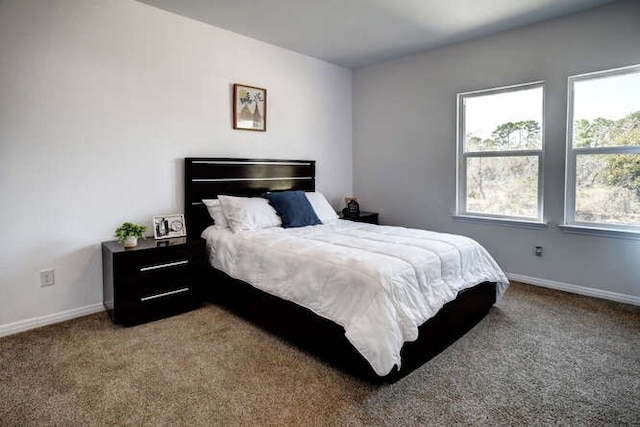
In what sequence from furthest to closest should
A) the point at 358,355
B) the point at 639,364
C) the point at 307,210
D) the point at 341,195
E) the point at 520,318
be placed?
the point at 341,195, the point at 307,210, the point at 520,318, the point at 639,364, the point at 358,355

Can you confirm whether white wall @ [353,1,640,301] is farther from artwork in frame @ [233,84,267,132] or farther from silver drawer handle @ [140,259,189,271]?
silver drawer handle @ [140,259,189,271]

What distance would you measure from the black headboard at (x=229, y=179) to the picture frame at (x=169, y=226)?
0.18 metres

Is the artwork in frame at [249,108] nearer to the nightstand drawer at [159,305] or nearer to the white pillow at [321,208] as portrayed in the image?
the white pillow at [321,208]

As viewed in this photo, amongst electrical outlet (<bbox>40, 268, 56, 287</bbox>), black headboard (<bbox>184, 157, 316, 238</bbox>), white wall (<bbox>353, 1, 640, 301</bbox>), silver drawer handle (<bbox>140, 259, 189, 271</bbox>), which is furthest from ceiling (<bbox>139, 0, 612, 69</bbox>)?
electrical outlet (<bbox>40, 268, 56, 287</bbox>)

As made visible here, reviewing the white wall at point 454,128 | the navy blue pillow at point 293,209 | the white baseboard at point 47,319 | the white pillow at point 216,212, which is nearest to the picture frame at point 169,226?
the white pillow at point 216,212

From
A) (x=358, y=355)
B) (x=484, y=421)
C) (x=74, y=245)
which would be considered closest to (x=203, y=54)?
(x=74, y=245)

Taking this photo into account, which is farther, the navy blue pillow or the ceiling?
the navy blue pillow

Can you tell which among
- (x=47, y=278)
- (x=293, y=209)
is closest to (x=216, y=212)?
(x=293, y=209)

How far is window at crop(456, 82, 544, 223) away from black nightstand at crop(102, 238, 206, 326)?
9.76 ft

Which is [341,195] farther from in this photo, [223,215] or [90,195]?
[90,195]

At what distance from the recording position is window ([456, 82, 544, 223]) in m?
3.61

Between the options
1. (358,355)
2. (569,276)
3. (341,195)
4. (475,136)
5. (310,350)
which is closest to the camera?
(358,355)

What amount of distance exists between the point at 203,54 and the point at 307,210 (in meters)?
1.82

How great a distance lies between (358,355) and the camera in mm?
1976
